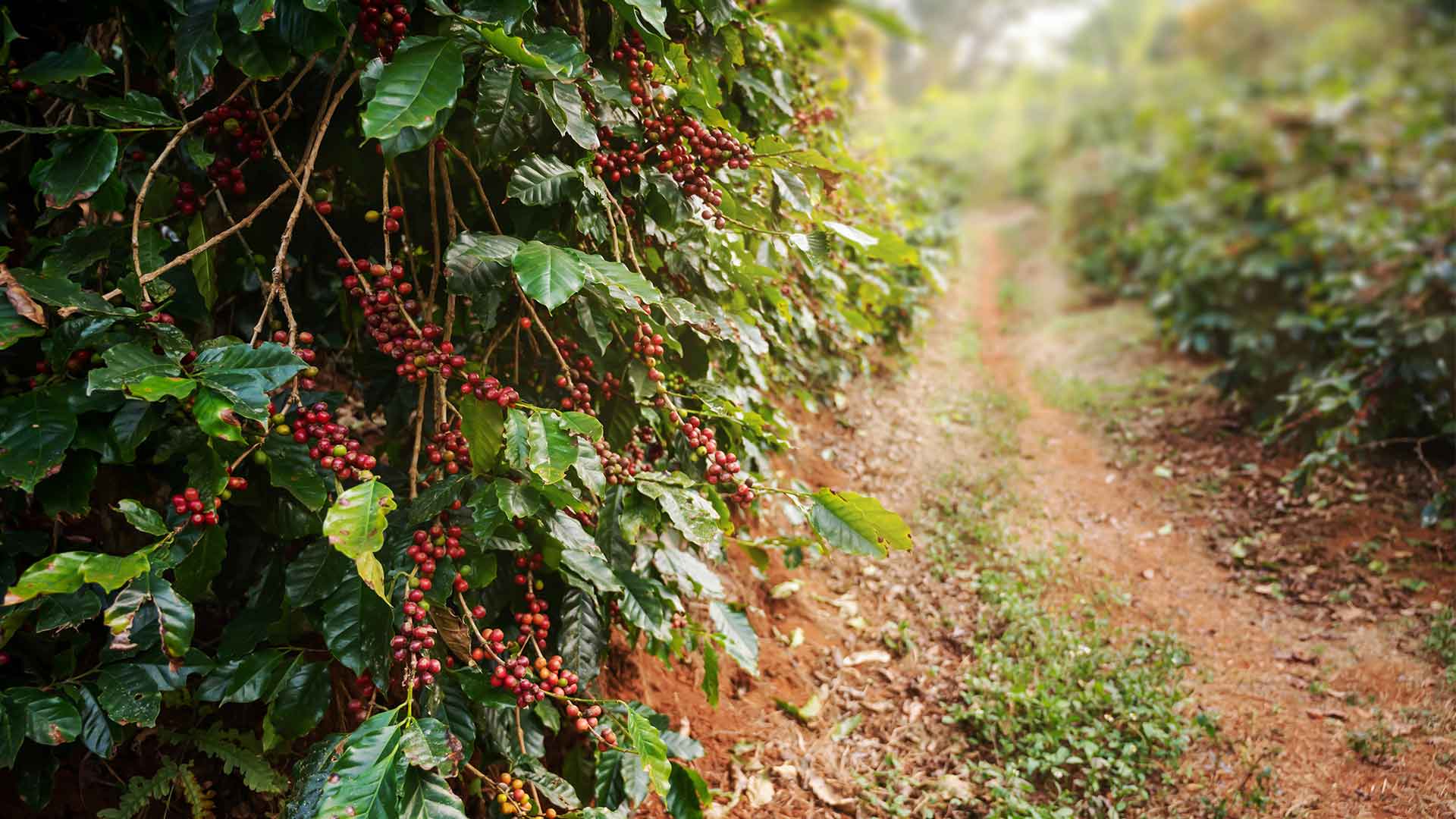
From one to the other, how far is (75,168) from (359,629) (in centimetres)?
102

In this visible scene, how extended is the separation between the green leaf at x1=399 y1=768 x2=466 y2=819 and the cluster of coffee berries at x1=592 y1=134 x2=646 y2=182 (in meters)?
1.23

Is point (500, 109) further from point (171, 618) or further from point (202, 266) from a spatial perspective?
point (171, 618)

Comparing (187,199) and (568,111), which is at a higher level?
(568,111)

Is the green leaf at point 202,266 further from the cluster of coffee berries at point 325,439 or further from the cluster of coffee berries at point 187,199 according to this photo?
the cluster of coffee berries at point 325,439

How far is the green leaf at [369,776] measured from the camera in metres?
1.11

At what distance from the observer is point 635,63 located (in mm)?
1728

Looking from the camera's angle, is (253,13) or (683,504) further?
(683,504)

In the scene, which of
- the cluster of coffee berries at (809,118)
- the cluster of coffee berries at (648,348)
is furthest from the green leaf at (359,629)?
the cluster of coffee berries at (809,118)

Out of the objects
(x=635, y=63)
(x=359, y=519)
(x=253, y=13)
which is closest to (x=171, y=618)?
(x=359, y=519)

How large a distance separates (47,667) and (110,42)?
1459mm

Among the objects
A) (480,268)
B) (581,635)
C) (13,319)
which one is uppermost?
(480,268)

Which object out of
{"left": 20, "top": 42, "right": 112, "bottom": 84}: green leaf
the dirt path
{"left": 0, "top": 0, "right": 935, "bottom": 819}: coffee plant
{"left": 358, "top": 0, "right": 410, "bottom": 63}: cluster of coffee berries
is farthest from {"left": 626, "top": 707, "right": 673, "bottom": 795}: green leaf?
{"left": 20, "top": 42, "right": 112, "bottom": 84}: green leaf

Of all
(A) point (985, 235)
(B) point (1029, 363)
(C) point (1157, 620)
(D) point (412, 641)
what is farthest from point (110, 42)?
(A) point (985, 235)

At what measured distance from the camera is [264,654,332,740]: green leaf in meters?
1.47
